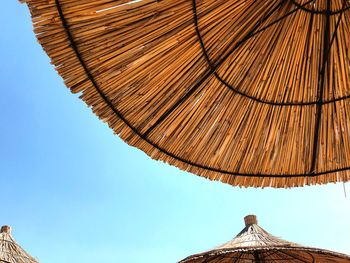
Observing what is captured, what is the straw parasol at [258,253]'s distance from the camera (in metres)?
3.88

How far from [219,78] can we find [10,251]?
7.11 metres

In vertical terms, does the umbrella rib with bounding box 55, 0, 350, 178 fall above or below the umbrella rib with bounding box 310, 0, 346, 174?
below

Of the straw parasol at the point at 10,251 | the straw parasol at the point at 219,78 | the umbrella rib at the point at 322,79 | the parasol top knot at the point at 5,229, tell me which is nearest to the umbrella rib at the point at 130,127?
the straw parasol at the point at 219,78

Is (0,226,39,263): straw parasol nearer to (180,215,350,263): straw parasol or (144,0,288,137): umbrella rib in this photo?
(180,215,350,263): straw parasol

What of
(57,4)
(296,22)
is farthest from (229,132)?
(57,4)

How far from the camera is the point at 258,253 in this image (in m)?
4.98

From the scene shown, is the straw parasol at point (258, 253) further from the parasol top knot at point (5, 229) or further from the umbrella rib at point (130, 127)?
the parasol top knot at point (5, 229)

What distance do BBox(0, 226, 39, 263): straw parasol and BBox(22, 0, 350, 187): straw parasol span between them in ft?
20.5

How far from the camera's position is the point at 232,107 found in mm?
1887

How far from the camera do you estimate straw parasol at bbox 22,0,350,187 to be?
4.92 feet

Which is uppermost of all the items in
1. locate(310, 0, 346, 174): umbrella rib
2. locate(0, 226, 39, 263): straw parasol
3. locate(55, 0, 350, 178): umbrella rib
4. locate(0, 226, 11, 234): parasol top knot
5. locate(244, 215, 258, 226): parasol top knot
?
locate(244, 215, 258, 226): parasol top knot

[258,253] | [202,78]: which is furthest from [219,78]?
[258,253]

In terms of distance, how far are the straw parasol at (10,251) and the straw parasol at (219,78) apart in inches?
247

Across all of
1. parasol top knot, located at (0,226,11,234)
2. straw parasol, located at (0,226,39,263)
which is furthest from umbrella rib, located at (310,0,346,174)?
parasol top knot, located at (0,226,11,234)
